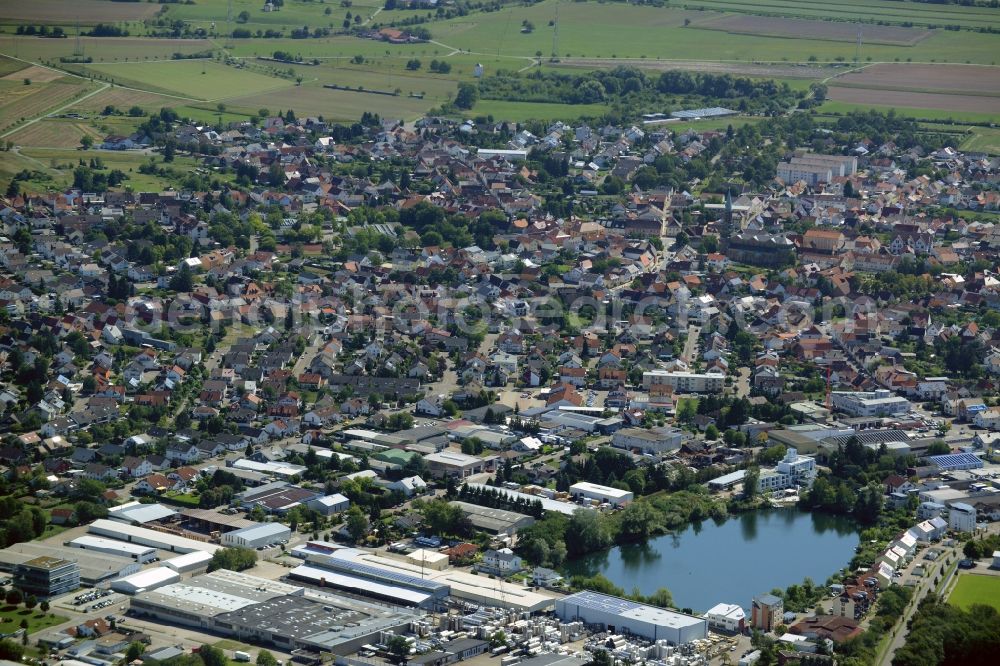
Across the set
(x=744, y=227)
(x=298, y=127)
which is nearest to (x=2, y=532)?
(x=744, y=227)

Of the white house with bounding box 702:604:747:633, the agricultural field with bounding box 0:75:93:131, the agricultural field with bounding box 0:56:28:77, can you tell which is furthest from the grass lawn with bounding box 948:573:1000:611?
the agricultural field with bounding box 0:56:28:77

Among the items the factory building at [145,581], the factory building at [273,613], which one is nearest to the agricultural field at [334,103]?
the factory building at [145,581]

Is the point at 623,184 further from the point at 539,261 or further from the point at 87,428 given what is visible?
the point at 87,428

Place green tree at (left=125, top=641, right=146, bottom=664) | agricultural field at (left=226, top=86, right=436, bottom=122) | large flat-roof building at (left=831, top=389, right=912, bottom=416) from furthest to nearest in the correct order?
agricultural field at (left=226, top=86, right=436, bottom=122) < large flat-roof building at (left=831, top=389, right=912, bottom=416) < green tree at (left=125, top=641, right=146, bottom=664)

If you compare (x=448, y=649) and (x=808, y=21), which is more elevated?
(x=808, y=21)

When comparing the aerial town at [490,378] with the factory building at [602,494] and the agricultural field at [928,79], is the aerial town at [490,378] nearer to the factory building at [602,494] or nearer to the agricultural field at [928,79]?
the factory building at [602,494]

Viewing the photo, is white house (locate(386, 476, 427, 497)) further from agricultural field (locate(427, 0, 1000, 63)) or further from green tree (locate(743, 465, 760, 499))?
agricultural field (locate(427, 0, 1000, 63))
